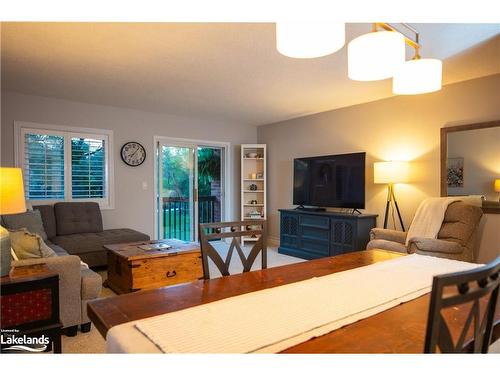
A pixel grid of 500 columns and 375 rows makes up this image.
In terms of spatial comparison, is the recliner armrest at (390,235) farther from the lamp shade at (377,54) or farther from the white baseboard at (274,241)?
the lamp shade at (377,54)

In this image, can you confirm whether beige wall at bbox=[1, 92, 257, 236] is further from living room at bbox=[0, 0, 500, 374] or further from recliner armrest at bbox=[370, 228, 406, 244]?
recliner armrest at bbox=[370, 228, 406, 244]

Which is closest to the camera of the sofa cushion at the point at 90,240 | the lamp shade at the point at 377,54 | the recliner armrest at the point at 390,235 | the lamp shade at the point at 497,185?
the lamp shade at the point at 377,54

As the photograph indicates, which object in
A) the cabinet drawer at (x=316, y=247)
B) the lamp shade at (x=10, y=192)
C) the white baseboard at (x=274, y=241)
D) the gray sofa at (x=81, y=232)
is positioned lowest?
the white baseboard at (x=274, y=241)

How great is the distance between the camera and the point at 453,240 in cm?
329

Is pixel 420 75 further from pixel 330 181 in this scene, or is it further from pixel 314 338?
pixel 330 181

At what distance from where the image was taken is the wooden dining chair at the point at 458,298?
25.5 inches

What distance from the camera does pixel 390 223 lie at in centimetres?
443

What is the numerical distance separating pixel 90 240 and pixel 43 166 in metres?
1.43

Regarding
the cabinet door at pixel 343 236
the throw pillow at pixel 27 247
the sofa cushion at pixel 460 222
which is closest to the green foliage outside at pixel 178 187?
the cabinet door at pixel 343 236

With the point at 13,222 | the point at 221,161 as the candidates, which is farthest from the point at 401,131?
the point at 13,222

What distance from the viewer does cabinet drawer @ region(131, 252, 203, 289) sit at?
2979 mm

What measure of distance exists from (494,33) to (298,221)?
333 cm

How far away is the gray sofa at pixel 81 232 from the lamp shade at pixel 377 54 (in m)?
3.65

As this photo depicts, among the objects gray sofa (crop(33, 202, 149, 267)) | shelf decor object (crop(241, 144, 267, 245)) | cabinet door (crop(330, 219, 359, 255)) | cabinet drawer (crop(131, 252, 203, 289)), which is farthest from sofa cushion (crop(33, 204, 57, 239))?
cabinet door (crop(330, 219, 359, 255))
